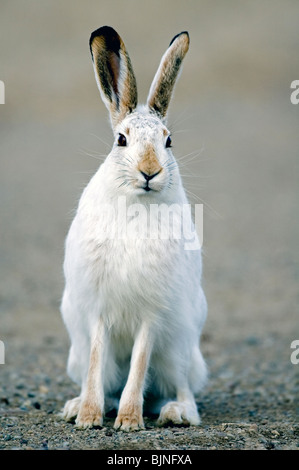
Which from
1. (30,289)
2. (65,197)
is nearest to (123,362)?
(30,289)

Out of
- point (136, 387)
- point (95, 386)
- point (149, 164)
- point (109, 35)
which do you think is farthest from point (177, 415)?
point (109, 35)

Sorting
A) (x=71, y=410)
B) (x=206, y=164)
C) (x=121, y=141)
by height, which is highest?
(x=206, y=164)

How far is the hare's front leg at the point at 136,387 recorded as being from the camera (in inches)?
166

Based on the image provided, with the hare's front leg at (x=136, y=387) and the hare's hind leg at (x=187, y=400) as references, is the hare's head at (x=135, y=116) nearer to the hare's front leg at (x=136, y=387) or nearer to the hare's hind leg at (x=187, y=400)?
the hare's front leg at (x=136, y=387)

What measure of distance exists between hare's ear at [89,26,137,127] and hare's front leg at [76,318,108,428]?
4.40ft

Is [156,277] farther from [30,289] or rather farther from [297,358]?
[30,289]

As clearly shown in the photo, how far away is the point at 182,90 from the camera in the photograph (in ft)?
64.3

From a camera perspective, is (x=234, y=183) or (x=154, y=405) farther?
(x=234, y=183)

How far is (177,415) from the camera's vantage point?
14.9 ft

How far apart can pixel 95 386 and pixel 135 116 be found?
5.43 feet

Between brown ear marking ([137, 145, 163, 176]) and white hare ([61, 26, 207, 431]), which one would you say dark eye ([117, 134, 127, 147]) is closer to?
white hare ([61, 26, 207, 431])

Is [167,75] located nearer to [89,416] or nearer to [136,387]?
[136,387]

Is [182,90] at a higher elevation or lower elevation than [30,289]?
higher
